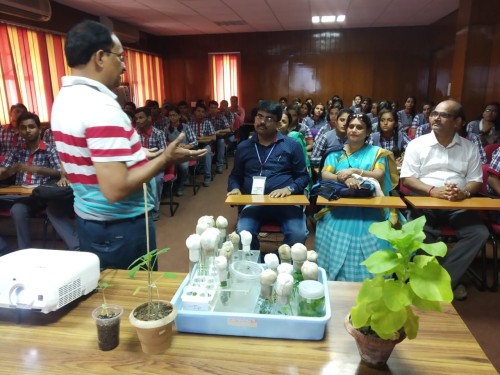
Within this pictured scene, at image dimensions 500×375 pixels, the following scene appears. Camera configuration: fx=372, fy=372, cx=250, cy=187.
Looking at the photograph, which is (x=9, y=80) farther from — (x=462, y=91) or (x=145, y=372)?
(x=462, y=91)

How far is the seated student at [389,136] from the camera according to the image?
171 inches

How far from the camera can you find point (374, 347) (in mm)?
883

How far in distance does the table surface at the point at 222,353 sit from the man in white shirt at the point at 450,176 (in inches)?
69.5

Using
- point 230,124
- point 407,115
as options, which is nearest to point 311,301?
point 407,115

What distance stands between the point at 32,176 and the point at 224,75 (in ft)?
26.2

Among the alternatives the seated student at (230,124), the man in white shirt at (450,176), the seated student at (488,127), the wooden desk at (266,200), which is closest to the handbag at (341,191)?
the wooden desk at (266,200)

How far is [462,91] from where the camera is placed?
5734mm

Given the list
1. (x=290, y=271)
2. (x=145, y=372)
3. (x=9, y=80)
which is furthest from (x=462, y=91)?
(x=9, y=80)

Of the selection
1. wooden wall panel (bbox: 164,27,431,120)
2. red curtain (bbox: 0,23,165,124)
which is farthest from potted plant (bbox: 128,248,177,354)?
wooden wall panel (bbox: 164,27,431,120)

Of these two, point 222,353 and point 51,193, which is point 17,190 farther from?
point 222,353

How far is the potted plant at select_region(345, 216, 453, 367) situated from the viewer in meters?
0.79

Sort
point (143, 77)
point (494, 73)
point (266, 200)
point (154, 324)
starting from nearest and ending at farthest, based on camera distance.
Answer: point (154, 324), point (266, 200), point (494, 73), point (143, 77)

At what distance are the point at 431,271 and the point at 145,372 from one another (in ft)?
2.31

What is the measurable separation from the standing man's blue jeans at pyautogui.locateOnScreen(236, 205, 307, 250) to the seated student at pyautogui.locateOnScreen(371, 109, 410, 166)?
2004 millimetres
